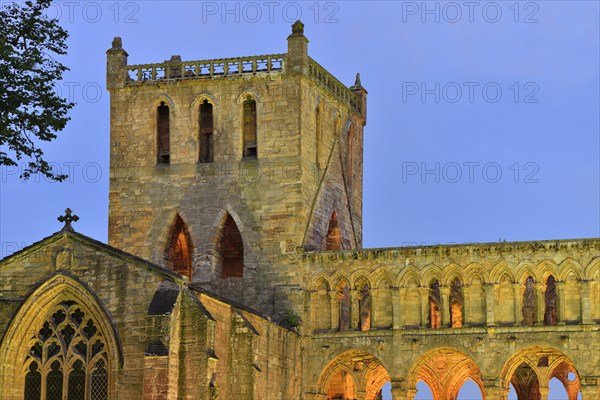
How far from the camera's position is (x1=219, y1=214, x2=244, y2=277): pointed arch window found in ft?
205

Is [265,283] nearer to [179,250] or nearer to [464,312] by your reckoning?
[179,250]

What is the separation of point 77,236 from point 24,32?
10244 mm

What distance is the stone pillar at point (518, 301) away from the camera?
56.6 meters

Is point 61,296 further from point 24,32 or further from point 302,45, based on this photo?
point 302,45

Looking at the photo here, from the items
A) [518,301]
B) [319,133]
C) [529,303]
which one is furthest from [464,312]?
[319,133]

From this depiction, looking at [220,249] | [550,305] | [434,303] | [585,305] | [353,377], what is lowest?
[353,377]

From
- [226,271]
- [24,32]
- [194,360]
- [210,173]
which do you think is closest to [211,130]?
[210,173]

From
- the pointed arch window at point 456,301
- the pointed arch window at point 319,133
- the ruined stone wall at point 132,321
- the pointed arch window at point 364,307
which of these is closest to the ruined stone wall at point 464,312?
the pointed arch window at point 364,307

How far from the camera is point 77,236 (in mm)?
51406

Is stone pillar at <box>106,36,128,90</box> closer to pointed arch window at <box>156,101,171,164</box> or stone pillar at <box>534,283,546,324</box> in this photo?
pointed arch window at <box>156,101,171,164</box>

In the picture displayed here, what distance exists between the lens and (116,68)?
209 ft

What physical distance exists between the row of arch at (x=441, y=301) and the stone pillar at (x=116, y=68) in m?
11.6

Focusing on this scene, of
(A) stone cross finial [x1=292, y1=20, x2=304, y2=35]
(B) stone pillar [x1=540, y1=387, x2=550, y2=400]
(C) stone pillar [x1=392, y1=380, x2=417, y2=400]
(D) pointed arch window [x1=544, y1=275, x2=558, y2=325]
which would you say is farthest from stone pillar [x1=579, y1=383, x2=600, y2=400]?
(A) stone cross finial [x1=292, y1=20, x2=304, y2=35]

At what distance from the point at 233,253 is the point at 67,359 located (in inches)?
538
